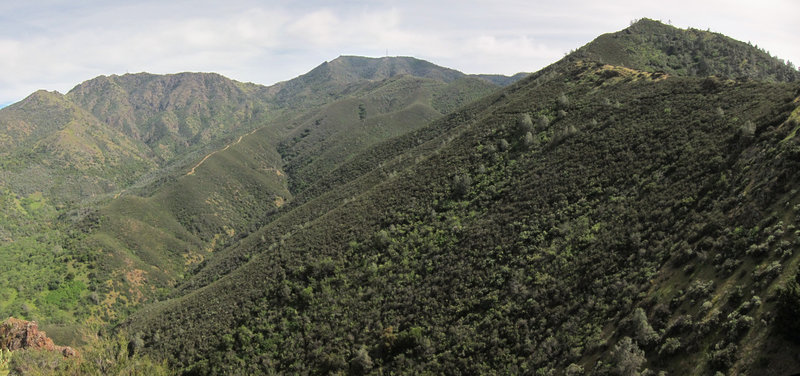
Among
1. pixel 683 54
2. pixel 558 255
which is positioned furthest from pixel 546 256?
pixel 683 54

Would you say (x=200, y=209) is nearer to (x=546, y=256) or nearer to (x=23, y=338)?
(x=23, y=338)

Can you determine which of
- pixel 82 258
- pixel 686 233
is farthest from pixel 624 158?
pixel 82 258

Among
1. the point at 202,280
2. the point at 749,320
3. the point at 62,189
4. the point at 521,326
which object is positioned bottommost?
the point at 202,280

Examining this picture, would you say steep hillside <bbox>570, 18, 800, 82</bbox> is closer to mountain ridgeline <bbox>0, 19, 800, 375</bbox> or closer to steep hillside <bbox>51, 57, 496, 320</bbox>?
mountain ridgeline <bbox>0, 19, 800, 375</bbox>

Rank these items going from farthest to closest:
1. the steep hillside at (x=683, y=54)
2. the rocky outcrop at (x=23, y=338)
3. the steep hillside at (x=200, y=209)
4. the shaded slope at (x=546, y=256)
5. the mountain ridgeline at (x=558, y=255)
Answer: the steep hillside at (x=200, y=209) → the steep hillside at (x=683, y=54) → the rocky outcrop at (x=23, y=338) → the shaded slope at (x=546, y=256) → the mountain ridgeline at (x=558, y=255)

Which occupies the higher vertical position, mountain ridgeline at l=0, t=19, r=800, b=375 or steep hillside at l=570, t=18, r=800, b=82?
steep hillside at l=570, t=18, r=800, b=82

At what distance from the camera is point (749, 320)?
14.5 meters

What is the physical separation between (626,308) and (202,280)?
77.3 m

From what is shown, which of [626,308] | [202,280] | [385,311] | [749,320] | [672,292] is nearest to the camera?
[749,320]

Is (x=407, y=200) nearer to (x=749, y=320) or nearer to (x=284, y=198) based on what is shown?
(x=749, y=320)

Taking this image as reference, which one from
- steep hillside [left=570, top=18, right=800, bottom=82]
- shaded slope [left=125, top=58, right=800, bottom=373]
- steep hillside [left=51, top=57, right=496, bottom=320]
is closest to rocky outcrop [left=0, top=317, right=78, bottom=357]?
shaded slope [left=125, top=58, right=800, bottom=373]

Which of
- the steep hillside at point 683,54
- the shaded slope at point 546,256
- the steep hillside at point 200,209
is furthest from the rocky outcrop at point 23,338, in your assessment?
the steep hillside at point 683,54

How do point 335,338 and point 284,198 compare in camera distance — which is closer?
point 335,338

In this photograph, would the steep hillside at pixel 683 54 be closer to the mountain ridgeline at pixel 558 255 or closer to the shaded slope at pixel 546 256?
the mountain ridgeline at pixel 558 255
